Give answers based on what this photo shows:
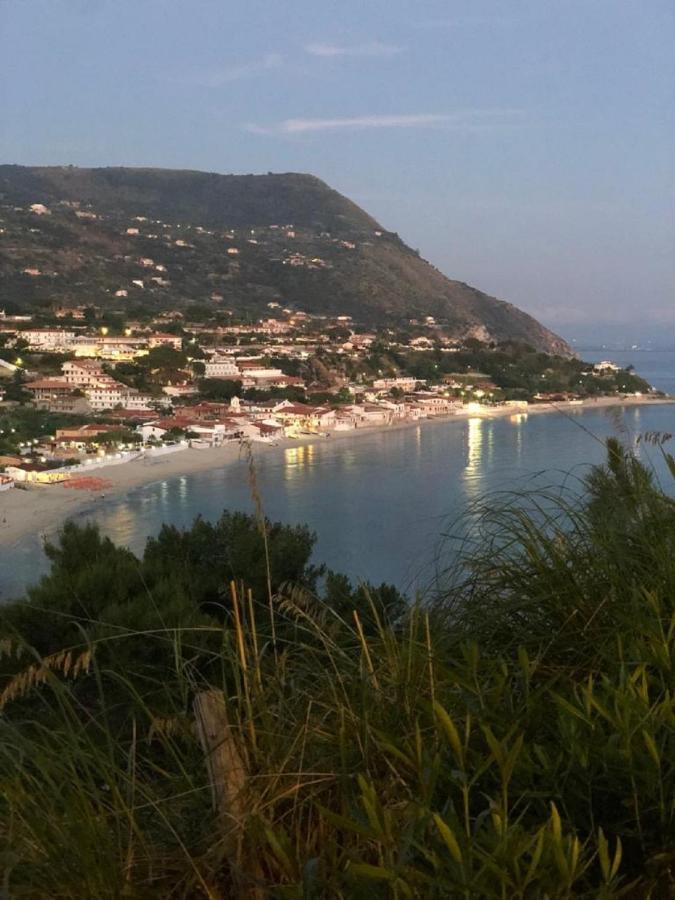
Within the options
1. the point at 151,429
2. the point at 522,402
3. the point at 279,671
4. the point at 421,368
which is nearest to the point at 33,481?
the point at 151,429

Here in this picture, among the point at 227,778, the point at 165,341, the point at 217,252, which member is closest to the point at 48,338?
Answer: the point at 165,341

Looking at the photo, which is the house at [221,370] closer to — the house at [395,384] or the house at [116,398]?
the house at [116,398]

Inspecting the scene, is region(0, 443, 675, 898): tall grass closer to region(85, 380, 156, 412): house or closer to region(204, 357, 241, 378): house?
region(85, 380, 156, 412): house

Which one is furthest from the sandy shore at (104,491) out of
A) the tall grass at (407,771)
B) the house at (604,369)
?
the house at (604,369)

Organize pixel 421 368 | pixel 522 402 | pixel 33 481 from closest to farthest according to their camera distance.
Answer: pixel 33 481 < pixel 522 402 < pixel 421 368

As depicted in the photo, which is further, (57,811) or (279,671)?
(279,671)

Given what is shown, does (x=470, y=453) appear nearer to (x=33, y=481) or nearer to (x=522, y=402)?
(x=33, y=481)
